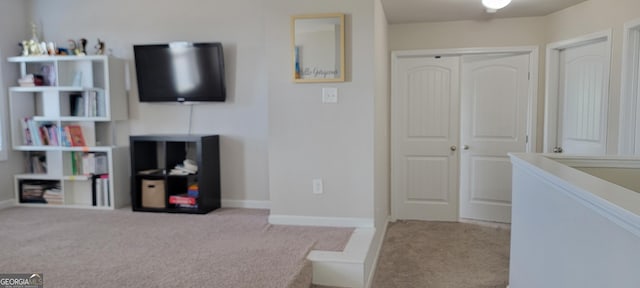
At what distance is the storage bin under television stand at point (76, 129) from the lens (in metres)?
4.25

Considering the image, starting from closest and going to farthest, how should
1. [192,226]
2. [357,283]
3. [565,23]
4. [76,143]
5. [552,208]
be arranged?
[552,208] → [357,283] → [192,226] → [565,23] → [76,143]

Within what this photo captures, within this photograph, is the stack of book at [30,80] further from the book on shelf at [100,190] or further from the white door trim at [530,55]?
the white door trim at [530,55]

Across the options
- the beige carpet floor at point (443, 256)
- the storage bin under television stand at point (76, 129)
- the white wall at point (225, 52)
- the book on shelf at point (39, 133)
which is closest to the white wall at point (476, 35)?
the beige carpet floor at point (443, 256)

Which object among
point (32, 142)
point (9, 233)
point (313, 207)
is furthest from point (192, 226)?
point (32, 142)

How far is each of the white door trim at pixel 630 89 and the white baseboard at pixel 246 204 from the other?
308 cm

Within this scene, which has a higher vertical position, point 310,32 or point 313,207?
point 310,32

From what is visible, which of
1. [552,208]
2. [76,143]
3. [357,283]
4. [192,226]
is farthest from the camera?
[76,143]

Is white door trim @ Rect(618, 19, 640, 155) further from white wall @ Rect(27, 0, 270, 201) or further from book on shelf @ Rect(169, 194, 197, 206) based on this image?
book on shelf @ Rect(169, 194, 197, 206)

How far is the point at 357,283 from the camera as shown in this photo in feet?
8.80

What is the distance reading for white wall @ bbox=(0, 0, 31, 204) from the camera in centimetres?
437

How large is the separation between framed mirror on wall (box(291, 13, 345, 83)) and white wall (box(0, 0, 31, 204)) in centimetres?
321

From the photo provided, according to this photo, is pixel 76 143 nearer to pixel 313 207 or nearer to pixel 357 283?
pixel 313 207

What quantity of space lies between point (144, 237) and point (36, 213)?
164cm

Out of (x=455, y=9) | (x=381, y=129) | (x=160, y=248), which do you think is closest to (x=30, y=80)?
(x=160, y=248)
